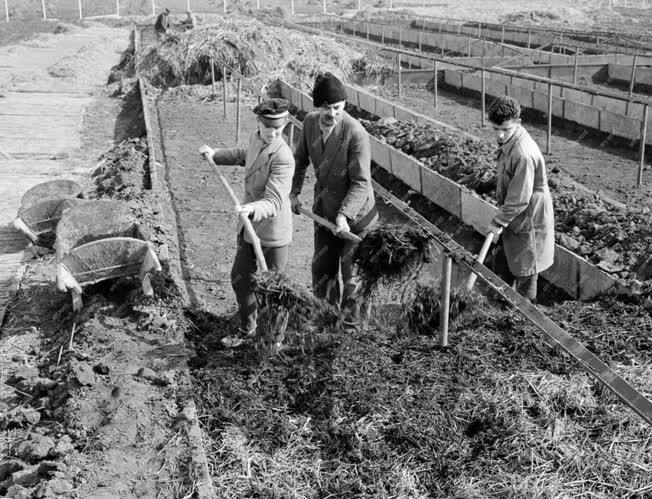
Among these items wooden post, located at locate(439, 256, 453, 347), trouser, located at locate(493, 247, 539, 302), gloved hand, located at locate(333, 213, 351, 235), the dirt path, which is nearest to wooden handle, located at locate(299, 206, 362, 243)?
gloved hand, located at locate(333, 213, 351, 235)

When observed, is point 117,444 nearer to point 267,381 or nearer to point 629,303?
point 267,381

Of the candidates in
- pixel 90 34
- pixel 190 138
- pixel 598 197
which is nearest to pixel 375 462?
pixel 598 197

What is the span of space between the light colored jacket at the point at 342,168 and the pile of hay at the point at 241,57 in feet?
36.1

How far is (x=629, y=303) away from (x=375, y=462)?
2574 millimetres

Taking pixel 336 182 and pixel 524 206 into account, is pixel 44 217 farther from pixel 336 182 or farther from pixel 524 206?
pixel 524 206

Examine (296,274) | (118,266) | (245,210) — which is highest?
(245,210)

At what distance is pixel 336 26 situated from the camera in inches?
1251

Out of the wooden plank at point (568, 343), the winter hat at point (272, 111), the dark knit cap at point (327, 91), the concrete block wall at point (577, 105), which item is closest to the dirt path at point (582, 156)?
the concrete block wall at point (577, 105)

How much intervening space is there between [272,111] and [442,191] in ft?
14.1

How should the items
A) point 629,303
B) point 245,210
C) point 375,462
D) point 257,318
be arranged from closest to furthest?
point 375,462
point 245,210
point 257,318
point 629,303

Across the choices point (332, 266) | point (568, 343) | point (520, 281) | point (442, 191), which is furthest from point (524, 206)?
point (442, 191)

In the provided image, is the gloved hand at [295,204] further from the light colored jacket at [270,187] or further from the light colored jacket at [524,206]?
the light colored jacket at [524,206]

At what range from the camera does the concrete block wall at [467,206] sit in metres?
6.29

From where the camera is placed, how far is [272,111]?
4.67 meters
